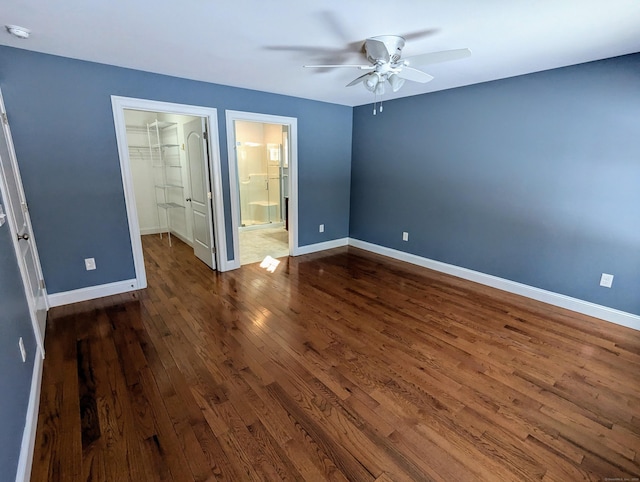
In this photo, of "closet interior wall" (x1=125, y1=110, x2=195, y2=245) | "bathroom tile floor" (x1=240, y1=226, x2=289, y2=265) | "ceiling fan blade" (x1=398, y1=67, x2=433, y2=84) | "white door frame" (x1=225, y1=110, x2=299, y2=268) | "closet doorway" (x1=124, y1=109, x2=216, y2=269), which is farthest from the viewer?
"closet interior wall" (x1=125, y1=110, x2=195, y2=245)

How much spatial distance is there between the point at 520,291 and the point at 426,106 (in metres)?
2.63

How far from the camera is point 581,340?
2.64 meters

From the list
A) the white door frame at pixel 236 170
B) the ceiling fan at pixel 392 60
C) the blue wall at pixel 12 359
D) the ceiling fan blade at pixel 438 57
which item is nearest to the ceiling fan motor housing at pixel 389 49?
the ceiling fan at pixel 392 60

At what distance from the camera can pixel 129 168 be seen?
10.8ft

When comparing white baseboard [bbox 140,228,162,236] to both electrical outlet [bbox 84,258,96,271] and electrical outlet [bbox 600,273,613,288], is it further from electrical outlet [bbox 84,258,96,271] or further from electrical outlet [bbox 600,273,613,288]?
electrical outlet [bbox 600,273,613,288]

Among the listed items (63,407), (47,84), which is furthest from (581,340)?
(47,84)

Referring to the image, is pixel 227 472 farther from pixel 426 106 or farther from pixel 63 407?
pixel 426 106

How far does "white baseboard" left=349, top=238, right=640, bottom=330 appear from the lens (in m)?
2.90

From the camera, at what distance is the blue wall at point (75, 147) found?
8.85 ft

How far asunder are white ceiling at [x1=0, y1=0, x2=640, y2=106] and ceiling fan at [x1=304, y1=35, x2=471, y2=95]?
11 cm

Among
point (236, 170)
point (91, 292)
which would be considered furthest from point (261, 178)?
point (91, 292)

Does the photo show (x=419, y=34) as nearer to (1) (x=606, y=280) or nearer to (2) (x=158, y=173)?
(1) (x=606, y=280)

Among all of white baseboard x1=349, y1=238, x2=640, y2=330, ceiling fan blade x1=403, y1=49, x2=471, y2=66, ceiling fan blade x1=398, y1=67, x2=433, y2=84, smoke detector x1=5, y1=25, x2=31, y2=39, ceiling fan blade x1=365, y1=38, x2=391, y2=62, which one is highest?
smoke detector x1=5, y1=25, x2=31, y2=39

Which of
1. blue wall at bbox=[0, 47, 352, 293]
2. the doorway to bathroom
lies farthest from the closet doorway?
the doorway to bathroom
